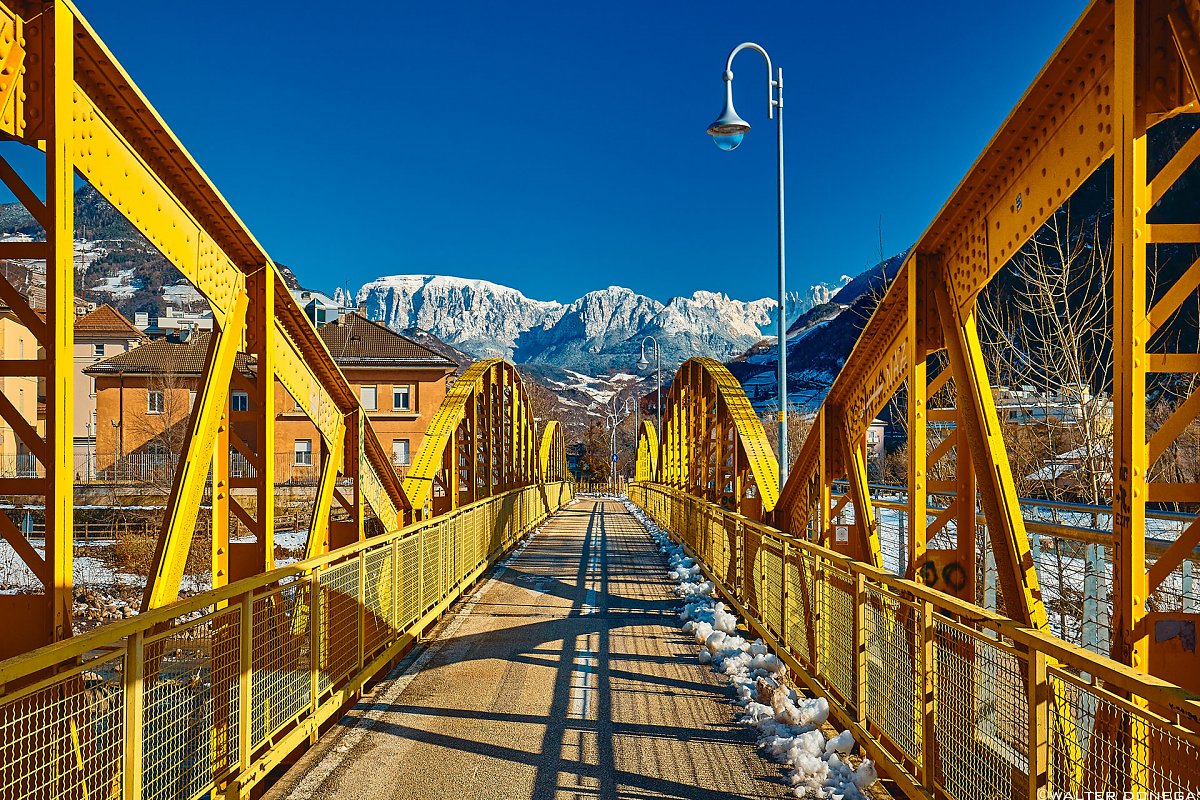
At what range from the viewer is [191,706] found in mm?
4449

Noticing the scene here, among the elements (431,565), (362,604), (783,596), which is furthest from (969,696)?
(431,565)

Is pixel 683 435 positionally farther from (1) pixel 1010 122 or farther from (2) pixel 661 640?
(1) pixel 1010 122

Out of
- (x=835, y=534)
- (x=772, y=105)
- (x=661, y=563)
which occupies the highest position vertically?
(x=772, y=105)

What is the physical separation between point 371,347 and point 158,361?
1090cm

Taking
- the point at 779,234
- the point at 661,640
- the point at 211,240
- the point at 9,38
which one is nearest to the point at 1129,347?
the point at 9,38

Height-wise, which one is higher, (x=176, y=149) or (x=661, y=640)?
(x=176, y=149)

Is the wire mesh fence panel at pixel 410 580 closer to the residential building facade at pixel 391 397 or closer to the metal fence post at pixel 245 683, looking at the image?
the metal fence post at pixel 245 683

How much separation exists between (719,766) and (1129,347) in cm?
359

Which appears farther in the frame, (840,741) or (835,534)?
(835,534)

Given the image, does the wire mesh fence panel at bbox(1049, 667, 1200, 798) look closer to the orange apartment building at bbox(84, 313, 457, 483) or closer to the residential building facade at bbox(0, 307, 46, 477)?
the residential building facade at bbox(0, 307, 46, 477)

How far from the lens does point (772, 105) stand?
555 inches

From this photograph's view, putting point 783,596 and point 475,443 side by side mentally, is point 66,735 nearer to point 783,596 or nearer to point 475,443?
point 783,596

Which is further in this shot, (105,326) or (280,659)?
(105,326)

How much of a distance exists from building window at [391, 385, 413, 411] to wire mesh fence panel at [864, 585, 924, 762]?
41.9 m
